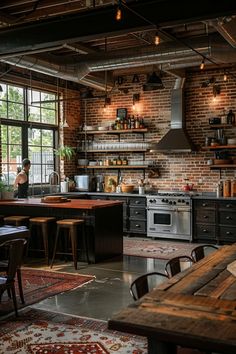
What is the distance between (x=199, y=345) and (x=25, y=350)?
221cm

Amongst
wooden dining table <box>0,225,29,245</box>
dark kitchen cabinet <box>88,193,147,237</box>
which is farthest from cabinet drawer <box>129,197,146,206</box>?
wooden dining table <box>0,225,29,245</box>

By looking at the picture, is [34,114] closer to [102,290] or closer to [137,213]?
[137,213]

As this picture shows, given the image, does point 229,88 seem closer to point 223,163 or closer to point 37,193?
point 223,163

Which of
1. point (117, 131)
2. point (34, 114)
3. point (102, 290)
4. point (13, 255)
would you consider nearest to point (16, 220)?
point (102, 290)

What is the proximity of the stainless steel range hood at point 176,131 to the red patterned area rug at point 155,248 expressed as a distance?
1.98 metres

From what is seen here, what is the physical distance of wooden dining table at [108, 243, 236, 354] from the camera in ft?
6.47

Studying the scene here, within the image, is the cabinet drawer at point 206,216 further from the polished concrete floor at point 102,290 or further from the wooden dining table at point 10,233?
the wooden dining table at point 10,233

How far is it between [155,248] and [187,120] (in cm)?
310

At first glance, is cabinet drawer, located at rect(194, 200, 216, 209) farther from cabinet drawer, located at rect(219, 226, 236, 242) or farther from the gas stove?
cabinet drawer, located at rect(219, 226, 236, 242)

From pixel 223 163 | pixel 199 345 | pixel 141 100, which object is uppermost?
pixel 141 100

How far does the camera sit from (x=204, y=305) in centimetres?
239

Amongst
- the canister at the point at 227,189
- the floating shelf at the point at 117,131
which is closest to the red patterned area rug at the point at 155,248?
the canister at the point at 227,189

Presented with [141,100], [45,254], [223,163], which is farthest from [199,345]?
[141,100]

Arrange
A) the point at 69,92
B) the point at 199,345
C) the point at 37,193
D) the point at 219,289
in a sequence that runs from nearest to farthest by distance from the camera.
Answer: the point at 199,345 < the point at 219,289 < the point at 37,193 < the point at 69,92
